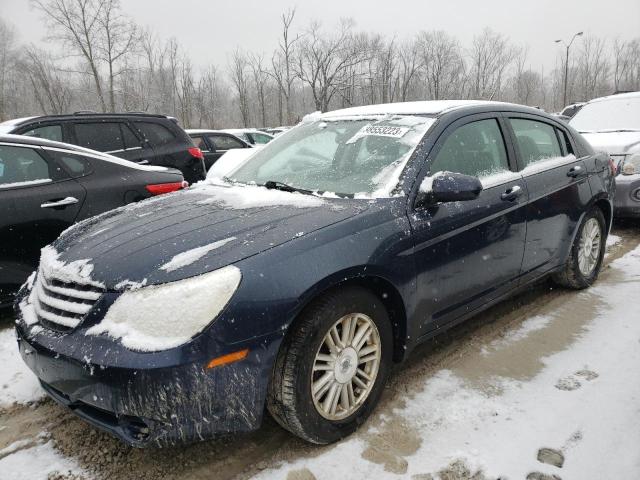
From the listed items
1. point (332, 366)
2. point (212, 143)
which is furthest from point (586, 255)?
point (212, 143)

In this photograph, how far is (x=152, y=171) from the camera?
467 cm

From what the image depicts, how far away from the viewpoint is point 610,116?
25.5ft

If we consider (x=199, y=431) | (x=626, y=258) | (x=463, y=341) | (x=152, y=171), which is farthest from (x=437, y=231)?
(x=626, y=258)

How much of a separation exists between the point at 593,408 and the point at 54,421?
2.82m

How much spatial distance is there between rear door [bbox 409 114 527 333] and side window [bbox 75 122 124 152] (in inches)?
187

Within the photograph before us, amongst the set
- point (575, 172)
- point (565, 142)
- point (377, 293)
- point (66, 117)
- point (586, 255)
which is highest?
point (66, 117)

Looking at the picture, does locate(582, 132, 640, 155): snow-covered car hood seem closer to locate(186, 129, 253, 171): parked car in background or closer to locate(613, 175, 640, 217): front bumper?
locate(613, 175, 640, 217): front bumper

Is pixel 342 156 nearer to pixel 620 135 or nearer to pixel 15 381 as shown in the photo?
pixel 15 381

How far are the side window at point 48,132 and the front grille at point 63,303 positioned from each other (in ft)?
13.7

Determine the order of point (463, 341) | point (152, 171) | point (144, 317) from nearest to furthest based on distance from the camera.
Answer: point (144, 317) → point (463, 341) → point (152, 171)

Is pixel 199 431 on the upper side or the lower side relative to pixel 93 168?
lower

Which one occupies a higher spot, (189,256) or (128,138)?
(128,138)

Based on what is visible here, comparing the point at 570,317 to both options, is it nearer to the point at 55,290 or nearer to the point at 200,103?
the point at 55,290

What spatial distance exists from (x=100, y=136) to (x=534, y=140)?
5033 mm
